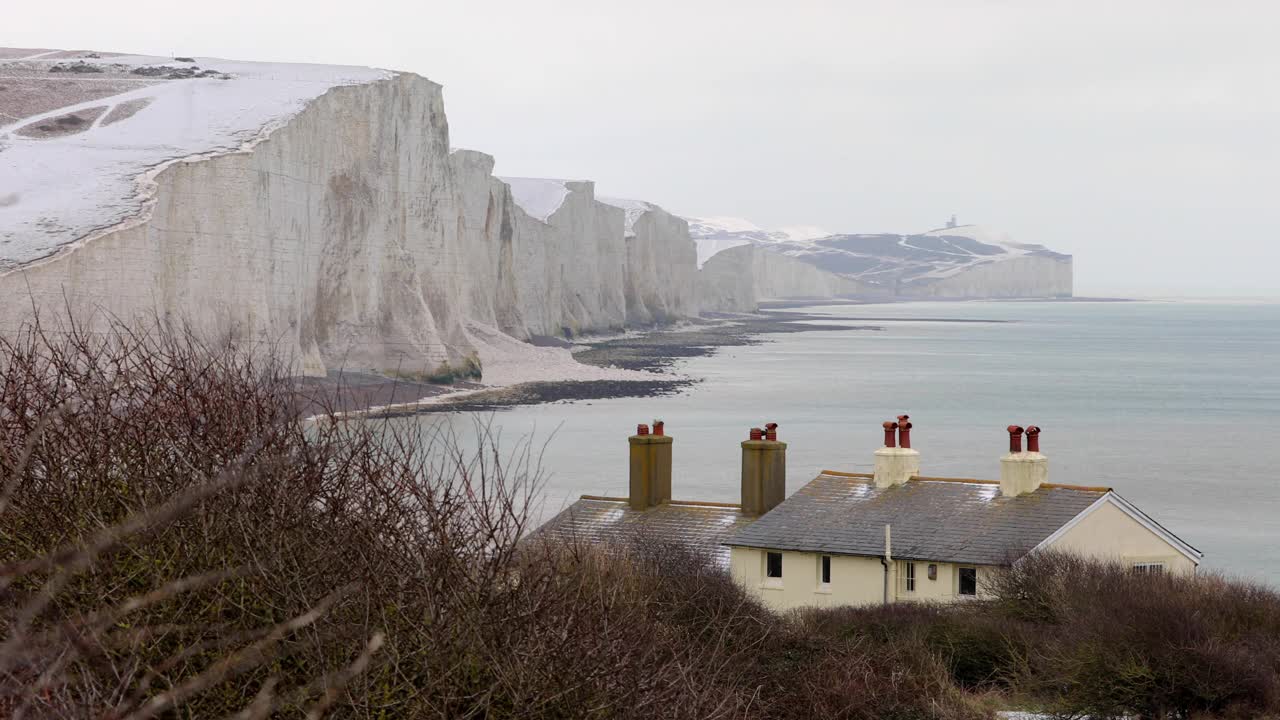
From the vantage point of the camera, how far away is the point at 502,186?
83.1 m

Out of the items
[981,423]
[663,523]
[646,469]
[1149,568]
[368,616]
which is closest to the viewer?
[368,616]

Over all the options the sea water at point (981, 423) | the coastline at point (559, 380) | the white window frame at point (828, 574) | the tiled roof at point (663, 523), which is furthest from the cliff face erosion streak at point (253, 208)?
the white window frame at point (828, 574)

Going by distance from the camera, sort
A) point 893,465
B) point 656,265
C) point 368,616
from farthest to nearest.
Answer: point 656,265 < point 893,465 < point 368,616

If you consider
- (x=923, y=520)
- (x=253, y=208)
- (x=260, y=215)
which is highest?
(x=253, y=208)

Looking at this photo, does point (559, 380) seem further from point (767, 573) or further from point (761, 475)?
point (767, 573)

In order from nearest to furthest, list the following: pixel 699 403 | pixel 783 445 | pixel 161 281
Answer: pixel 783 445 → pixel 161 281 → pixel 699 403

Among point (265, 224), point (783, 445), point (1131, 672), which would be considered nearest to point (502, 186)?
point (265, 224)

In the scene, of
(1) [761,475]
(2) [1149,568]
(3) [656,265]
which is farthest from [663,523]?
(3) [656,265]

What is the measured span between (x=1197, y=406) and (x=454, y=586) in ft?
208

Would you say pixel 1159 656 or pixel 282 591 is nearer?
pixel 282 591

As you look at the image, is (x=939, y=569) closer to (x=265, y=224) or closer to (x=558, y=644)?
(x=558, y=644)

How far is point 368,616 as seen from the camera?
7785 mm

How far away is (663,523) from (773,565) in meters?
2.20

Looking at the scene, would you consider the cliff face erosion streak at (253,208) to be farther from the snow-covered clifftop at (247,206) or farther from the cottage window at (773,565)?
the cottage window at (773,565)
